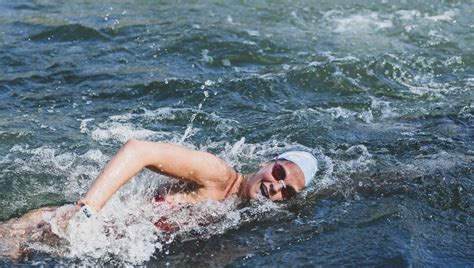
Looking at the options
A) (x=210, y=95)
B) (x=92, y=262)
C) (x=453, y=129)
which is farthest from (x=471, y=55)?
(x=92, y=262)

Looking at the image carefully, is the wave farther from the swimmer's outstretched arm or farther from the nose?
the nose

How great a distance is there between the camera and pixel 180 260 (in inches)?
203

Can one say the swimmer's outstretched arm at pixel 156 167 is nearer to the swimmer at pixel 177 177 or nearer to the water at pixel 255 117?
the swimmer at pixel 177 177

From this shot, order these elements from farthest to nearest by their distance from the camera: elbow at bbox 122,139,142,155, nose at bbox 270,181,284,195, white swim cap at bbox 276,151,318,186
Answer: white swim cap at bbox 276,151,318,186 < nose at bbox 270,181,284,195 < elbow at bbox 122,139,142,155

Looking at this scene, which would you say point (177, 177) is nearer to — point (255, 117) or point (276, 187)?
point (276, 187)

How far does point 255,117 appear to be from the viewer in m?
8.45

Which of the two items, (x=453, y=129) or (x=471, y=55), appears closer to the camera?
(x=453, y=129)

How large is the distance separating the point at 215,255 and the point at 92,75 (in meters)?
5.16

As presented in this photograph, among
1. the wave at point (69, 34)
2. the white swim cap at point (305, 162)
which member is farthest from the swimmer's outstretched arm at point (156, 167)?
the wave at point (69, 34)

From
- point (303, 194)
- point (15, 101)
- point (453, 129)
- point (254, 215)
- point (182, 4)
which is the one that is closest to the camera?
A: point (254, 215)

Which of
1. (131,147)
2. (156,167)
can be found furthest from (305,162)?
(131,147)

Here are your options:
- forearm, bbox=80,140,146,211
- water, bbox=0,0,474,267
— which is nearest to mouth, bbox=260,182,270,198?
water, bbox=0,0,474,267

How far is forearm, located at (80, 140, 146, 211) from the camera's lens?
4.73 metres

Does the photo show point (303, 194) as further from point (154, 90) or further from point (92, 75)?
point (92, 75)
